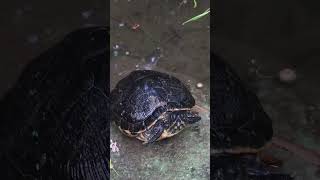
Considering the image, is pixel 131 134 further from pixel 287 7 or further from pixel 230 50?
pixel 287 7

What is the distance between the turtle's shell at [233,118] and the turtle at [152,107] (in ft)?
0.76

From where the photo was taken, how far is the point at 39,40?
119 inches

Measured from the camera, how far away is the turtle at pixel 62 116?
6.60 feet

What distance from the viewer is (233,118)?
Answer: 2260 mm

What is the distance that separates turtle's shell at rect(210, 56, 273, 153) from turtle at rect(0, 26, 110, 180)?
1.35ft

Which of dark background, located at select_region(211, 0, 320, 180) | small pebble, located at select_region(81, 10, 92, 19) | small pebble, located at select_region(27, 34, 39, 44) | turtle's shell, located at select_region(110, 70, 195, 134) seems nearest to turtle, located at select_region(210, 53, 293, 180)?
turtle's shell, located at select_region(110, 70, 195, 134)

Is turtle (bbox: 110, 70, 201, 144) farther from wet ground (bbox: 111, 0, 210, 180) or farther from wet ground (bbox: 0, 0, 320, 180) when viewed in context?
wet ground (bbox: 0, 0, 320, 180)

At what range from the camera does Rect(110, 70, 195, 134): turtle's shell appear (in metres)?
1.85

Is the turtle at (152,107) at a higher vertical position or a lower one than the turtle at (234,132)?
higher

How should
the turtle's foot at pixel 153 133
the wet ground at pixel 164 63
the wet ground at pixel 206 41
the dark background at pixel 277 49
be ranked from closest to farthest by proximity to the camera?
the turtle's foot at pixel 153 133 → the wet ground at pixel 164 63 → the wet ground at pixel 206 41 → the dark background at pixel 277 49

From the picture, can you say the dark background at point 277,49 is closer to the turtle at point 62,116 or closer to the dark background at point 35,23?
the dark background at point 35,23

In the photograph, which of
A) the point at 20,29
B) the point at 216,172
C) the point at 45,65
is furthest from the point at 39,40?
the point at 216,172

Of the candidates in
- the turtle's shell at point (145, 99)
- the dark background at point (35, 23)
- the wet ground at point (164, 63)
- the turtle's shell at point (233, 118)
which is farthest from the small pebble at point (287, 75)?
the turtle's shell at point (145, 99)

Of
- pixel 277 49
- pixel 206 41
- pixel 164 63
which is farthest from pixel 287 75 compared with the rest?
pixel 164 63
